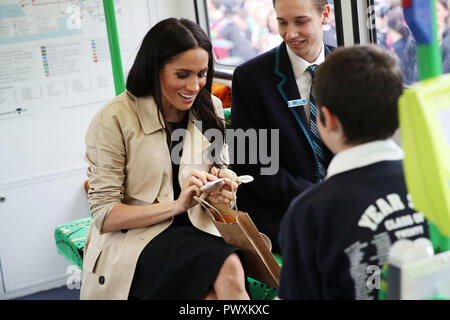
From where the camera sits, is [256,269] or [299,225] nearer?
[299,225]

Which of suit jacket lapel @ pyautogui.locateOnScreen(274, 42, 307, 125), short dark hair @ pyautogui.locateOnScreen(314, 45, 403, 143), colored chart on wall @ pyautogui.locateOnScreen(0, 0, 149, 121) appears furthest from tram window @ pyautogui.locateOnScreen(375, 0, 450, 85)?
colored chart on wall @ pyautogui.locateOnScreen(0, 0, 149, 121)

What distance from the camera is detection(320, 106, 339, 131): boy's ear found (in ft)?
4.83

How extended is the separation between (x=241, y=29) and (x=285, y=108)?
2.11 m

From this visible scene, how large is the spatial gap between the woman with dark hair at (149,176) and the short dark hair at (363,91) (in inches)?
38.8

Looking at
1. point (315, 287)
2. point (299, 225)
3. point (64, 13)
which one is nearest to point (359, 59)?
point (299, 225)

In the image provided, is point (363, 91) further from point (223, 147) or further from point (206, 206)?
point (223, 147)

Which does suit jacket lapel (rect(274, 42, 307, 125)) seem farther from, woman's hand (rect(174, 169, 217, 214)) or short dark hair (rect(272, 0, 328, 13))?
woman's hand (rect(174, 169, 217, 214))

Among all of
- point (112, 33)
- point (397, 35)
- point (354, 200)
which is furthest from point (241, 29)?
point (354, 200)

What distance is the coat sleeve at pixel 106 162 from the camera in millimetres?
2432

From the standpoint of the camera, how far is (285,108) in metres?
→ 2.68

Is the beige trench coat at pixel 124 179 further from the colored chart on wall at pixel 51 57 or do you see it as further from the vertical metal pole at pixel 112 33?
the colored chart on wall at pixel 51 57

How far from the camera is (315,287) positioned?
1.46 metres
